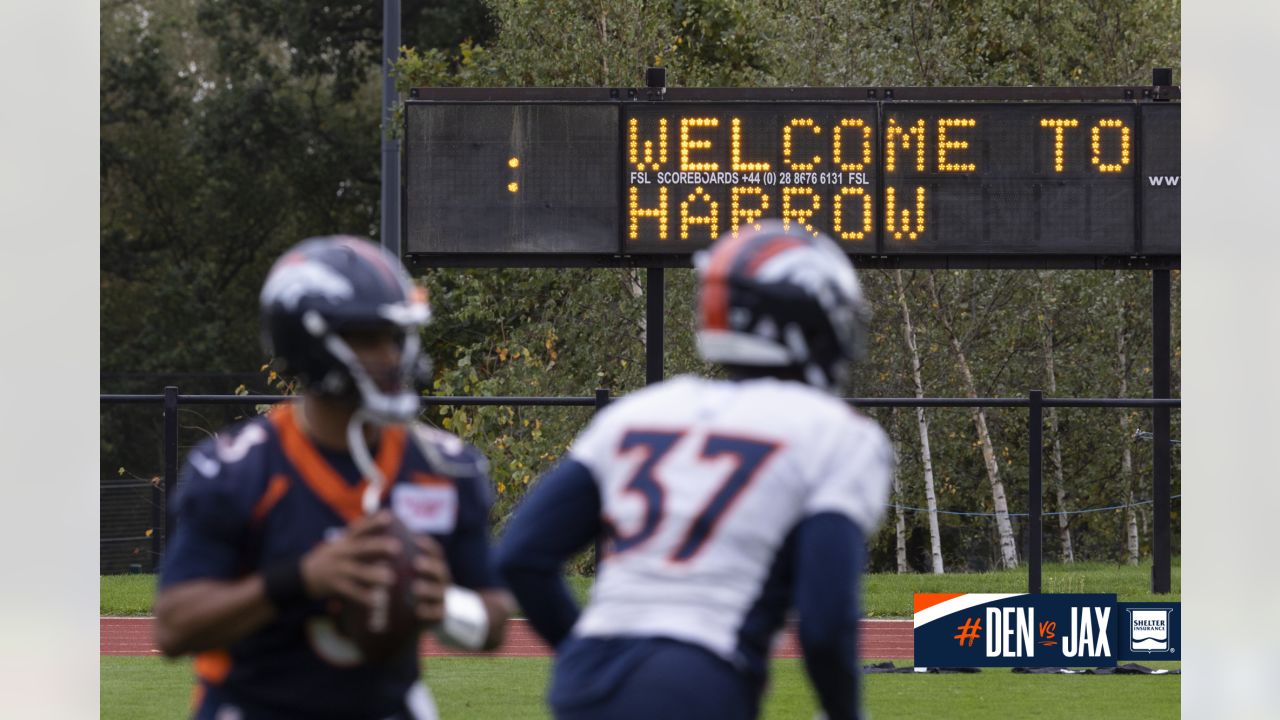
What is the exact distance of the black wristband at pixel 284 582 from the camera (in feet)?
10.4

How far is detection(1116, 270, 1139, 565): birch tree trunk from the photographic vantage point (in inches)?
870

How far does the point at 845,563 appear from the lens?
11.0 feet

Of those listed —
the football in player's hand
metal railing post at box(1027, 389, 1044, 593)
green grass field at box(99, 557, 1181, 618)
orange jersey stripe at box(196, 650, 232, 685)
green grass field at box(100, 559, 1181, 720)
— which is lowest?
green grass field at box(99, 557, 1181, 618)

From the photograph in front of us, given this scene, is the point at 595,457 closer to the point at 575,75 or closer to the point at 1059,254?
the point at 1059,254

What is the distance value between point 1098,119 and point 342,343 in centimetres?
1026

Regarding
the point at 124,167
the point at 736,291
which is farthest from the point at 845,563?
the point at 124,167

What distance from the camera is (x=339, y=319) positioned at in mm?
3363

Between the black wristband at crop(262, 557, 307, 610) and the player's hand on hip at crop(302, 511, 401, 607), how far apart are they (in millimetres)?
14

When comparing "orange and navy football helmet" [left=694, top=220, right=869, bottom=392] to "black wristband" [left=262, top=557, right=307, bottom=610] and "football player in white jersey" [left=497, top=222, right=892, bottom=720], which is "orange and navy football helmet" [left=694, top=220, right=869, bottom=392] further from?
"black wristband" [left=262, top=557, right=307, bottom=610]

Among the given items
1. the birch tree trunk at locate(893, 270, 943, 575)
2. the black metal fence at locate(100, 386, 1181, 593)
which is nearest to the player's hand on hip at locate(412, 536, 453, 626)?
the black metal fence at locate(100, 386, 1181, 593)

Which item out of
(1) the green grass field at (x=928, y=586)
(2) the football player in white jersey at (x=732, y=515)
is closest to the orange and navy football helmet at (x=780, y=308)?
(2) the football player in white jersey at (x=732, y=515)

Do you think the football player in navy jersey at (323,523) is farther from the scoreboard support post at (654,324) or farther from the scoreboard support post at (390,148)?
the scoreboard support post at (390,148)

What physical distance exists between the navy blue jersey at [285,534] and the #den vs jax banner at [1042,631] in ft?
25.6

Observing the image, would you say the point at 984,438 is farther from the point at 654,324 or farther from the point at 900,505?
the point at 654,324
